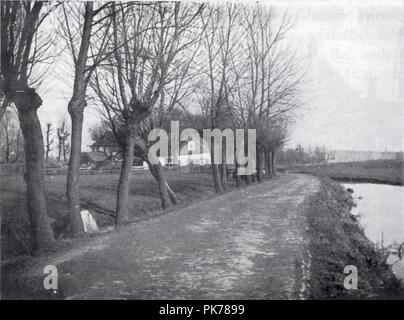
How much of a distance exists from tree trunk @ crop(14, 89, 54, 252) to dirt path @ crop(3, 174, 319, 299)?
1152 mm

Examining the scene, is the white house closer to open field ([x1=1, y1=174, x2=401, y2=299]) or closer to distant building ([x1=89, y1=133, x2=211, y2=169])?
distant building ([x1=89, y1=133, x2=211, y2=169])

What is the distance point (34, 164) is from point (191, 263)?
3.70 metres

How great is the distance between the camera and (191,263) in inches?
271

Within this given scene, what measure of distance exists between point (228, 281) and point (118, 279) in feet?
4.95

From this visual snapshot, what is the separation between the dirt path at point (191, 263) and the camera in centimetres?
554

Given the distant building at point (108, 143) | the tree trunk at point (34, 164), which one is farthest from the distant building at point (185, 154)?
the tree trunk at point (34, 164)

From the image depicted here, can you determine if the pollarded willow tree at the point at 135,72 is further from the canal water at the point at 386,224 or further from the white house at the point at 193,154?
the white house at the point at 193,154

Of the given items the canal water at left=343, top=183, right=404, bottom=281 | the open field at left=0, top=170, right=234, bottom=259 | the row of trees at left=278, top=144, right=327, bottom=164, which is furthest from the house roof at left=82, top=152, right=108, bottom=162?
the canal water at left=343, top=183, right=404, bottom=281

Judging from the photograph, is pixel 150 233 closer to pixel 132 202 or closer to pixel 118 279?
pixel 118 279

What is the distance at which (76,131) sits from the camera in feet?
34.3

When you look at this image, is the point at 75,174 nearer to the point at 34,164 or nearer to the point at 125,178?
the point at 34,164

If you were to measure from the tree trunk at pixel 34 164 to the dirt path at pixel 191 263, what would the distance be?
1.15m

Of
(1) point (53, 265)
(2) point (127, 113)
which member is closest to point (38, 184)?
(1) point (53, 265)

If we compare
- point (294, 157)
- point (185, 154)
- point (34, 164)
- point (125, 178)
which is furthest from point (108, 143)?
point (294, 157)
